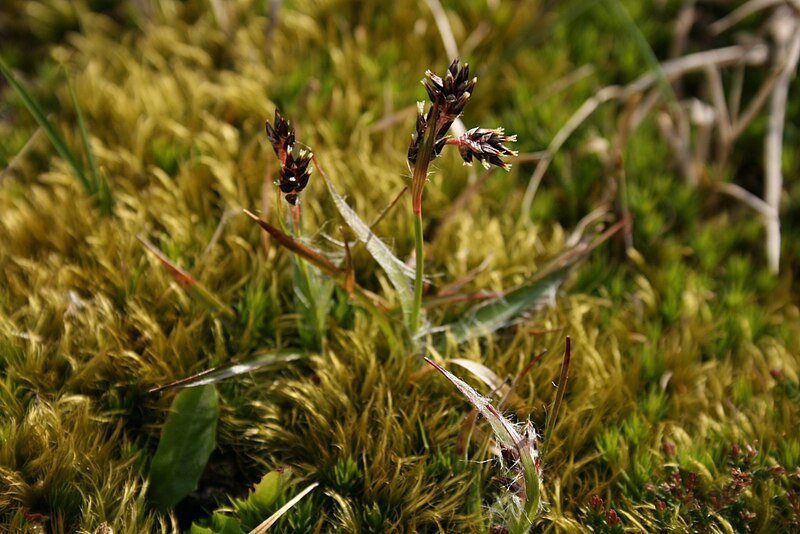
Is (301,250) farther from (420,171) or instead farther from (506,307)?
(506,307)

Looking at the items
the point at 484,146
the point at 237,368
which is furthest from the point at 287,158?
the point at 237,368

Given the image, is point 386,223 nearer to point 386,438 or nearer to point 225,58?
point 386,438

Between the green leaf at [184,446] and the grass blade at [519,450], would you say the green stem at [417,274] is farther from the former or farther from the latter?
the green leaf at [184,446]

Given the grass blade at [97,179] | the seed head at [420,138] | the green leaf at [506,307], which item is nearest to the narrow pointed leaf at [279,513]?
the green leaf at [506,307]

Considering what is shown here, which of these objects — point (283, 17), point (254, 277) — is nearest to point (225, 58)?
point (283, 17)

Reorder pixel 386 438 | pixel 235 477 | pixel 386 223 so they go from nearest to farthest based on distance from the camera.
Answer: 1. pixel 386 438
2. pixel 235 477
3. pixel 386 223

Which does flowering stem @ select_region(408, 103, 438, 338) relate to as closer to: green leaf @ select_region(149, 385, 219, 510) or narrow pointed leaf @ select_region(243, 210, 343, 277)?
narrow pointed leaf @ select_region(243, 210, 343, 277)

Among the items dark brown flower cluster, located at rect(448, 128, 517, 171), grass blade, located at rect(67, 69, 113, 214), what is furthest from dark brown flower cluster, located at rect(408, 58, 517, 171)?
grass blade, located at rect(67, 69, 113, 214)
